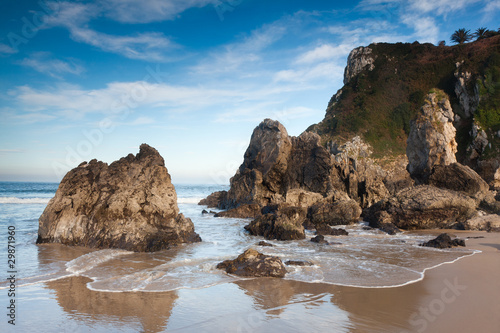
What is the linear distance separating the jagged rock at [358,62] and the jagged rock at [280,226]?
84.6 m

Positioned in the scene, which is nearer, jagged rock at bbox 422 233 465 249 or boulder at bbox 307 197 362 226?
jagged rock at bbox 422 233 465 249

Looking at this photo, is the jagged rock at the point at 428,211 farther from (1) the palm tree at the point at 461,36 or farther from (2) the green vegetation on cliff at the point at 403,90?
(1) the palm tree at the point at 461,36

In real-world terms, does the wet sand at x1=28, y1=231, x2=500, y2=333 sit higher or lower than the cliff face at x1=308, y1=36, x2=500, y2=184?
lower

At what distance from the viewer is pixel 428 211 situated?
18.2 metres

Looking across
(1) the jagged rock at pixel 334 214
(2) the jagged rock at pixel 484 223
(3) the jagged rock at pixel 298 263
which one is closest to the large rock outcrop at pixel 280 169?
(1) the jagged rock at pixel 334 214

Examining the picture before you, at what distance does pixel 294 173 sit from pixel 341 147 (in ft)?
125

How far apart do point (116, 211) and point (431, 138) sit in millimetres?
31130

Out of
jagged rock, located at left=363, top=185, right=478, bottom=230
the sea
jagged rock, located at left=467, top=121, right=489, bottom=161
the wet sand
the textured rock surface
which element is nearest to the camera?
the wet sand

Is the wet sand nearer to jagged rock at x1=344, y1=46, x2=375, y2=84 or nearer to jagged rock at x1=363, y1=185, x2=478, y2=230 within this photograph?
jagged rock at x1=363, y1=185, x2=478, y2=230

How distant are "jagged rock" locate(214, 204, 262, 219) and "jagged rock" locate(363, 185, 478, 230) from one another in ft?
33.0

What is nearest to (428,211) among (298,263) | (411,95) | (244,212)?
(298,263)

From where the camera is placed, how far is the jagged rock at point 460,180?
71.7 feet

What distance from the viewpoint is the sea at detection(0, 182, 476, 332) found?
523 centimetres

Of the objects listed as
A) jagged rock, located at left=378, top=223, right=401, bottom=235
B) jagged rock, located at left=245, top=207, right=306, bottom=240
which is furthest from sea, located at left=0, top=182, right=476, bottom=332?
jagged rock, located at left=378, top=223, right=401, bottom=235
